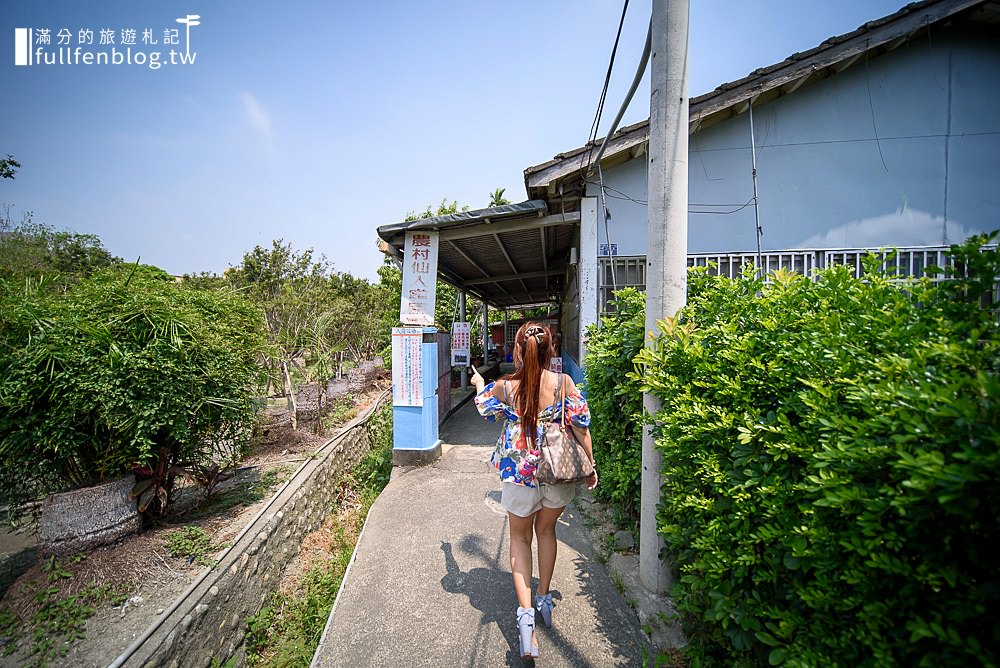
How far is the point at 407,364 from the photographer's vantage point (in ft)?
18.2

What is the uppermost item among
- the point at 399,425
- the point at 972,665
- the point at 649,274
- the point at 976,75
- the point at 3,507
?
the point at 976,75

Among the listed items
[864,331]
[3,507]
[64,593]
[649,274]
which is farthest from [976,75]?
[3,507]

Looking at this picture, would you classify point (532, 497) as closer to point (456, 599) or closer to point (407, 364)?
point (456, 599)

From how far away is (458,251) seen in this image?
700 centimetres

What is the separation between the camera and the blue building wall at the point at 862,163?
5051 millimetres

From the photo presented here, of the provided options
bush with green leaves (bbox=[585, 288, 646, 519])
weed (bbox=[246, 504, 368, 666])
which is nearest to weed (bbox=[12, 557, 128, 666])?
weed (bbox=[246, 504, 368, 666])

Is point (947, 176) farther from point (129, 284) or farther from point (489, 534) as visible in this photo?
point (129, 284)

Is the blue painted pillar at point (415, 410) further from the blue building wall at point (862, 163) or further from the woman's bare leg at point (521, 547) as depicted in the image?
the woman's bare leg at point (521, 547)

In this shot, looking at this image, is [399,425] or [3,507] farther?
[399,425]

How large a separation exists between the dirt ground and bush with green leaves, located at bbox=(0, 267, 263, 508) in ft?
1.76

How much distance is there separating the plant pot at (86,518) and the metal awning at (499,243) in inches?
156

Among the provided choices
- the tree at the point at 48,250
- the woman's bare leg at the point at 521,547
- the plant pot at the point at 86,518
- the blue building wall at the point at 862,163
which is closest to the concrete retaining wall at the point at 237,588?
the plant pot at the point at 86,518

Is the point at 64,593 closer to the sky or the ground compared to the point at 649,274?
closer to the ground

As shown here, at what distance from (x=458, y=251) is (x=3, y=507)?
6.84 metres
